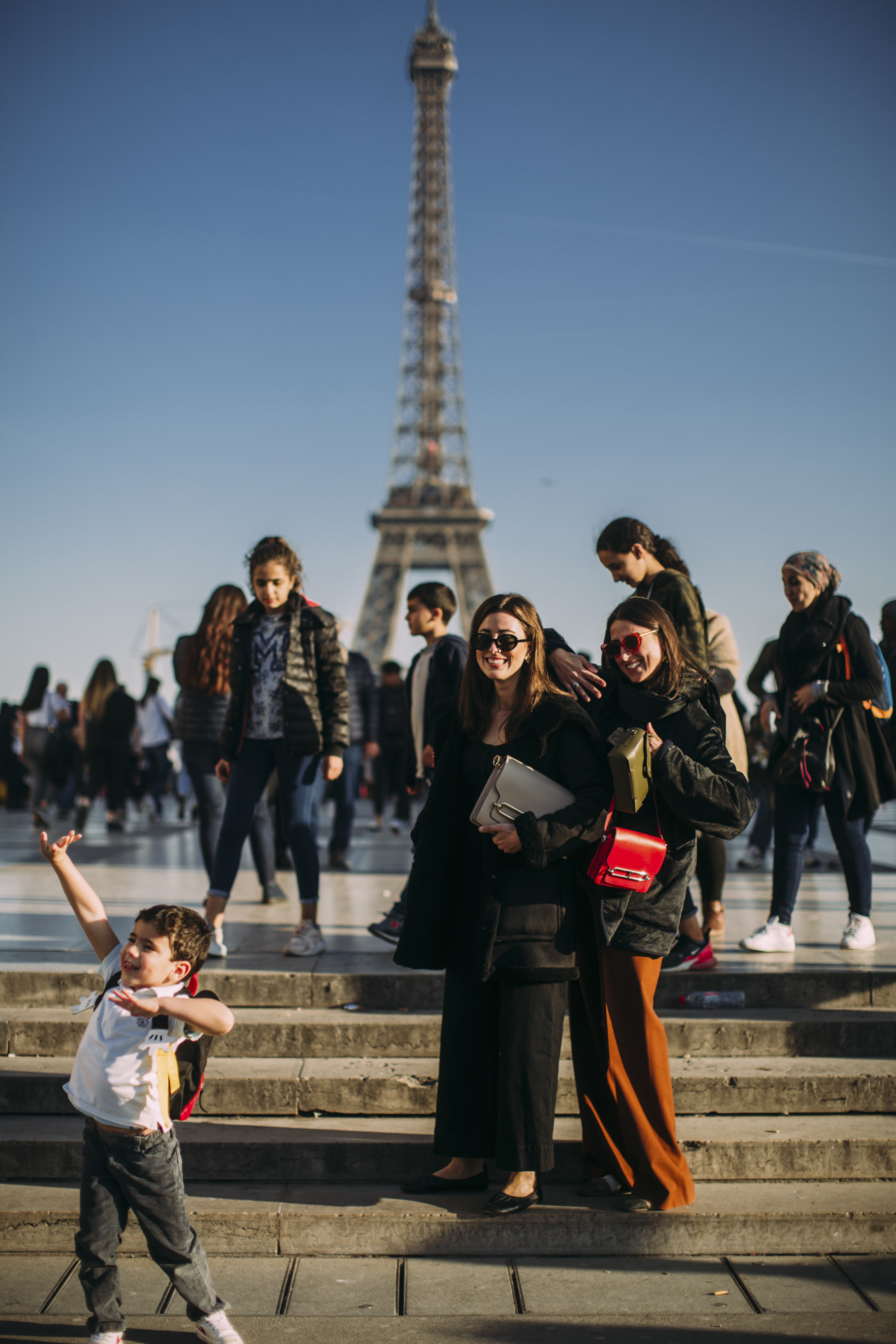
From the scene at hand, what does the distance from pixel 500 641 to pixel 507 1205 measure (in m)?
1.50

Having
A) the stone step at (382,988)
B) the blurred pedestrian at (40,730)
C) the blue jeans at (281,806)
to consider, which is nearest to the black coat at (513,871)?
the stone step at (382,988)

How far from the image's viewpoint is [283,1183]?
3279 mm

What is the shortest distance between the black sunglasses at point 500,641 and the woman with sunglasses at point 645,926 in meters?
0.31

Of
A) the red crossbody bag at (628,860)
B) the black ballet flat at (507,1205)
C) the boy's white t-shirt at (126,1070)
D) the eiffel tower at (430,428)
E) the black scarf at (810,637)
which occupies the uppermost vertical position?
the eiffel tower at (430,428)

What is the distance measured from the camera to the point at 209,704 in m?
5.82

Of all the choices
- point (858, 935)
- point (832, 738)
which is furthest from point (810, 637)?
point (858, 935)

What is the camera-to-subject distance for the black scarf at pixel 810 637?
477 cm

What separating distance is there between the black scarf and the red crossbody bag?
213cm

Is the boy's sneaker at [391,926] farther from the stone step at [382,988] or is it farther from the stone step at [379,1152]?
the stone step at [379,1152]

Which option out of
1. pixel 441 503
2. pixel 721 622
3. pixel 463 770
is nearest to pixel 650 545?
pixel 721 622

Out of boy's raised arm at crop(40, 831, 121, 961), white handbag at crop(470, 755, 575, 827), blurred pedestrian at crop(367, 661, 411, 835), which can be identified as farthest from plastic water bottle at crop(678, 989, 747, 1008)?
blurred pedestrian at crop(367, 661, 411, 835)

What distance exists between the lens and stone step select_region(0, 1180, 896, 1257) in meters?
3.01

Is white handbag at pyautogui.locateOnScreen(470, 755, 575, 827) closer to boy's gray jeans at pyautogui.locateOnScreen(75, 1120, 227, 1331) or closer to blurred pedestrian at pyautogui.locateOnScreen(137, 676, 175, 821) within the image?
boy's gray jeans at pyautogui.locateOnScreen(75, 1120, 227, 1331)

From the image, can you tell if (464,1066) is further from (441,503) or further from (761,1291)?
(441,503)
